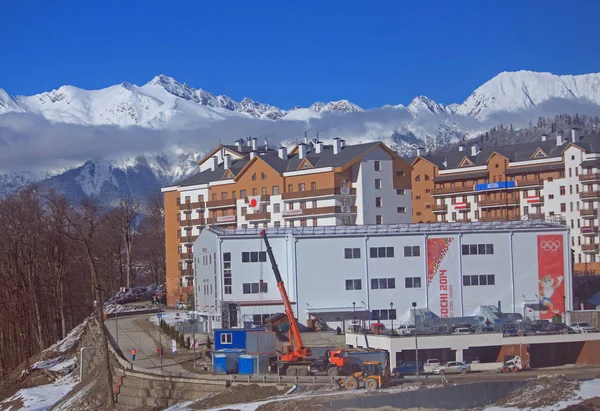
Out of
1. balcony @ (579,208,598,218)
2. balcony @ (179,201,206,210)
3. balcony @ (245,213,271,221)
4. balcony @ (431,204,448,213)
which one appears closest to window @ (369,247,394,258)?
balcony @ (245,213,271,221)

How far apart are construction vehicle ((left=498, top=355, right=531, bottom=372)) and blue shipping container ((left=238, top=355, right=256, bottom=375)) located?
601 inches

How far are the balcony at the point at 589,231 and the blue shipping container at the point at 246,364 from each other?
5632cm

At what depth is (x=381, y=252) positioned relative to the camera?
75688 mm

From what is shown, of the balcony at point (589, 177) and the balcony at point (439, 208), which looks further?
the balcony at point (439, 208)

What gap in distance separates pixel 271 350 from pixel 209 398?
771 cm

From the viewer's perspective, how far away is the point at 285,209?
104062 mm

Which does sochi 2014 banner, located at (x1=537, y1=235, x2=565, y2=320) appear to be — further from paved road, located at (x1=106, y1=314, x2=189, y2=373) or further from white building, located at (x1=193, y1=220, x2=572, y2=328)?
paved road, located at (x1=106, y1=314, x2=189, y2=373)

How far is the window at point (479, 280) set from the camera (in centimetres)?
7569

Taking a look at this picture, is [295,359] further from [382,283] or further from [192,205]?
[192,205]

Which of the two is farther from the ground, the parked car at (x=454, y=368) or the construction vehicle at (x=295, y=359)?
the construction vehicle at (x=295, y=359)

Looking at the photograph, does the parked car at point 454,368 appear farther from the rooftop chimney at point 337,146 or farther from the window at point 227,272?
the rooftop chimney at point 337,146

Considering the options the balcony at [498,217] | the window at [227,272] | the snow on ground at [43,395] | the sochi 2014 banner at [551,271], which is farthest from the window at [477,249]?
the balcony at [498,217]

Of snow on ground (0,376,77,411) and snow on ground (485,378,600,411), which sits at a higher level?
snow on ground (485,378,600,411)

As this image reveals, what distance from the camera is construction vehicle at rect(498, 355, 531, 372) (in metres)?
59.3
